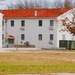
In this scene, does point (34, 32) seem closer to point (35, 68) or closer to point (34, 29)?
point (34, 29)

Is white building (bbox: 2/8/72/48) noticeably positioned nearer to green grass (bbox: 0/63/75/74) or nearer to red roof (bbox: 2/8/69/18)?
red roof (bbox: 2/8/69/18)

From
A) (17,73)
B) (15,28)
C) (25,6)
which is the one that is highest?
(25,6)

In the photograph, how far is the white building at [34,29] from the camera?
248ft

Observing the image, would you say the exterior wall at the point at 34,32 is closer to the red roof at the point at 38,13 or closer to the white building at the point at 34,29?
the white building at the point at 34,29

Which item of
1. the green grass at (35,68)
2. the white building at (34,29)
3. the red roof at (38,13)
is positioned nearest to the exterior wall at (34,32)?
the white building at (34,29)

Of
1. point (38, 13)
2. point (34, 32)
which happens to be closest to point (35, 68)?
point (34, 32)


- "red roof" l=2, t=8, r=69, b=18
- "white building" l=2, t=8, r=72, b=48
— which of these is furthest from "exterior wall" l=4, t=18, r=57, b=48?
"red roof" l=2, t=8, r=69, b=18

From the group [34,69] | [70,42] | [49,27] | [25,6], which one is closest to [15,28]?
[49,27]

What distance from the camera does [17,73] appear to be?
19.2m

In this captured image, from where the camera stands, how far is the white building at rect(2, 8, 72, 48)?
248ft

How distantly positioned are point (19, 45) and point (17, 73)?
Result: 185ft

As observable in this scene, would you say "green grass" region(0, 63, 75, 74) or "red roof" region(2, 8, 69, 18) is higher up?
"red roof" region(2, 8, 69, 18)

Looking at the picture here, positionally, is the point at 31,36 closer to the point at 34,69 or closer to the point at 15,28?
the point at 15,28

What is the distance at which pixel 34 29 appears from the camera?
7638 centimetres
